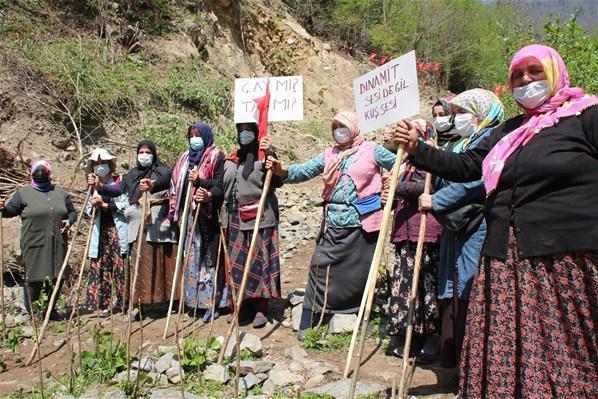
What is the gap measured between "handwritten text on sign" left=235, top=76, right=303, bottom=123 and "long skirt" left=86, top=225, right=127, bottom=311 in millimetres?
1923

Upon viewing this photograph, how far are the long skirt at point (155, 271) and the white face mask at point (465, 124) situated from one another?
2768 millimetres

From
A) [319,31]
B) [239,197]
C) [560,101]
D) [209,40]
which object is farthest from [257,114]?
[319,31]

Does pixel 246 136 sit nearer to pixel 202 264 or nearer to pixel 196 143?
pixel 196 143

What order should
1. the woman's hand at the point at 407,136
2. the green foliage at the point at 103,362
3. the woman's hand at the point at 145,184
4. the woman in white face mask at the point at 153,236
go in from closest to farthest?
the woman's hand at the point at 407,136 → the green foliage at the point at 103,362 → the woman's hand at the point at 145,184 → the woman in white face mask at the point at 153,236

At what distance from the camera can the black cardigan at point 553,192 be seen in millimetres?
1934

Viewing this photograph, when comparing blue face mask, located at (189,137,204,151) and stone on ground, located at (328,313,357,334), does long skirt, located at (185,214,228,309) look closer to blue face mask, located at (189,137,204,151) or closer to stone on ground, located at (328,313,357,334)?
blue face mask, located at (189,137,204,151)

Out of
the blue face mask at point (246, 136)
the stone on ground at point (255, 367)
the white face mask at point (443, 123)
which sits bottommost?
the stone on ground at point (255, 367)

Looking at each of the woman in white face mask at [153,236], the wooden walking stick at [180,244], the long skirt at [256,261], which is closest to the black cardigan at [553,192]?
the long skirt at [256,261]

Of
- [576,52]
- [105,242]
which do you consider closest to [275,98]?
[105,242]

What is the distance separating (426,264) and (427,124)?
3.14ft

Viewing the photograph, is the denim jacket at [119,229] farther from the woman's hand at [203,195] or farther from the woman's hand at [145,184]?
the woman's hand at [203,195]

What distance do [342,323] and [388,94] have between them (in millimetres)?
1800

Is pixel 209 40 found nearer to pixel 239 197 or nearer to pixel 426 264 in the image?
pixel 239 197

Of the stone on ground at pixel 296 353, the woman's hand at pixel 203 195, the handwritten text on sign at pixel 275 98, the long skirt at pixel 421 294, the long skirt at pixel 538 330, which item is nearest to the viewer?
the long skirt at pixel 538 330
